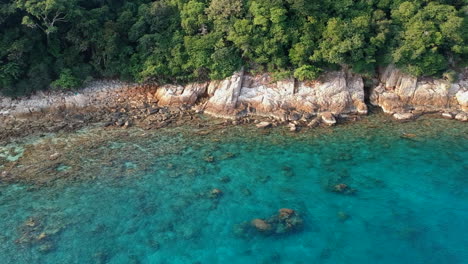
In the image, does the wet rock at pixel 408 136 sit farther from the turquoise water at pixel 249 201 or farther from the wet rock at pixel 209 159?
the wet rock at pixel 209 159

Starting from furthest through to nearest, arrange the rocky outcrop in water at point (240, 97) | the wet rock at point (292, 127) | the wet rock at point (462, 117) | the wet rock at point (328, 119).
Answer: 1. the rocky outcrop in water at point (240, 97)
2. the wet rock at point (462, 117)
3. the wet rock at point (328, 119)
4. the wet rock at point (292, 127)

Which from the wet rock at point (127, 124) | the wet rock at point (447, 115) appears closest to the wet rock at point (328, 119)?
the wet rock at point (447, 115)

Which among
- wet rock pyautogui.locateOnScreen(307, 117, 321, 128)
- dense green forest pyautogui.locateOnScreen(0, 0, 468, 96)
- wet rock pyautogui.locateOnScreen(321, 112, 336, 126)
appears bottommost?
wet rock pyautogui.locateOnScreen(307, 117, 321, 128)

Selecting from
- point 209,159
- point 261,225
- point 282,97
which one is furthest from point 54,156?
point 282,97

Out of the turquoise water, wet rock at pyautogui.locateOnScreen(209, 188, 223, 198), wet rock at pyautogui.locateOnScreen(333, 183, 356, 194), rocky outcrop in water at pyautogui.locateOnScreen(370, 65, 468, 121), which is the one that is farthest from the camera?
rocky outcrop in water at pyautogui.locateOnScreen(370, 65, 468, 121)

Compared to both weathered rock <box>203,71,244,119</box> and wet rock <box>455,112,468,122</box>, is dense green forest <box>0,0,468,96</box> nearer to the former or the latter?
weathered rock <box>203,71,244,119</box>

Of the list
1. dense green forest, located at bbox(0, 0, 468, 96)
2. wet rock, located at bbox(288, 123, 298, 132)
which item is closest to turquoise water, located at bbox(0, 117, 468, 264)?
wet rock, located at bbox(288, 123, 298, 132)

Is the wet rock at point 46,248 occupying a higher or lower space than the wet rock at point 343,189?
lower
